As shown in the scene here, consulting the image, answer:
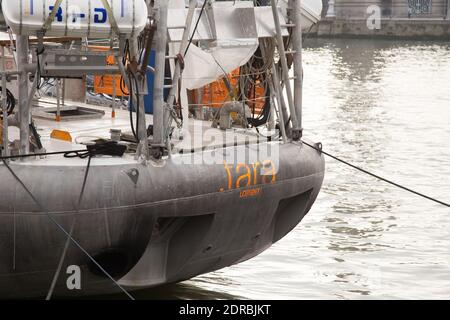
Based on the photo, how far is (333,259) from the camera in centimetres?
1154

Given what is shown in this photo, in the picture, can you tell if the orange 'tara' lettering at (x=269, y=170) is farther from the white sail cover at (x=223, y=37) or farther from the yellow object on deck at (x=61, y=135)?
the yellow object on deck at (x=61, y=135)

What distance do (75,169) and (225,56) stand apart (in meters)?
1.79

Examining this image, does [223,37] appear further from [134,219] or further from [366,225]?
[366,225]

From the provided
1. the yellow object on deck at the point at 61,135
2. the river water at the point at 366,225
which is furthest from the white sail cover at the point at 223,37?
the river water at the point at 366,225

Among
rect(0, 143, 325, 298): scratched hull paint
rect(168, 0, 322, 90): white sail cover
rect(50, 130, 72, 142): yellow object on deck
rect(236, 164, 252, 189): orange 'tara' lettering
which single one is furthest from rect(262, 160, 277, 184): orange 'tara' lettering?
rect(50, 130, 72, 142): yellow object on deck

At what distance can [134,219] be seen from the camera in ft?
26.2

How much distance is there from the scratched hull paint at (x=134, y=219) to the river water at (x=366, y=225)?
3.37 feet

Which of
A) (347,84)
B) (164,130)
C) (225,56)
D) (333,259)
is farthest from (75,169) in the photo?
(347,84)

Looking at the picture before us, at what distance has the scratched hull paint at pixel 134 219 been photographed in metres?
7.79

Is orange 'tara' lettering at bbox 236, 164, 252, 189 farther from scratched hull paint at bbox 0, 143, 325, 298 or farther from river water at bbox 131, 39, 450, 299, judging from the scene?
river water at bbox 131, 39, 450, 299

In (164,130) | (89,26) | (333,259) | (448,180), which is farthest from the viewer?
(448,180)

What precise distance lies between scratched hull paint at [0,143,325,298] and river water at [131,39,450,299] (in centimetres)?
103

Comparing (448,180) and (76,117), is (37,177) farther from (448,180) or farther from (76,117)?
(448,180)

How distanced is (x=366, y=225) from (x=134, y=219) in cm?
566
